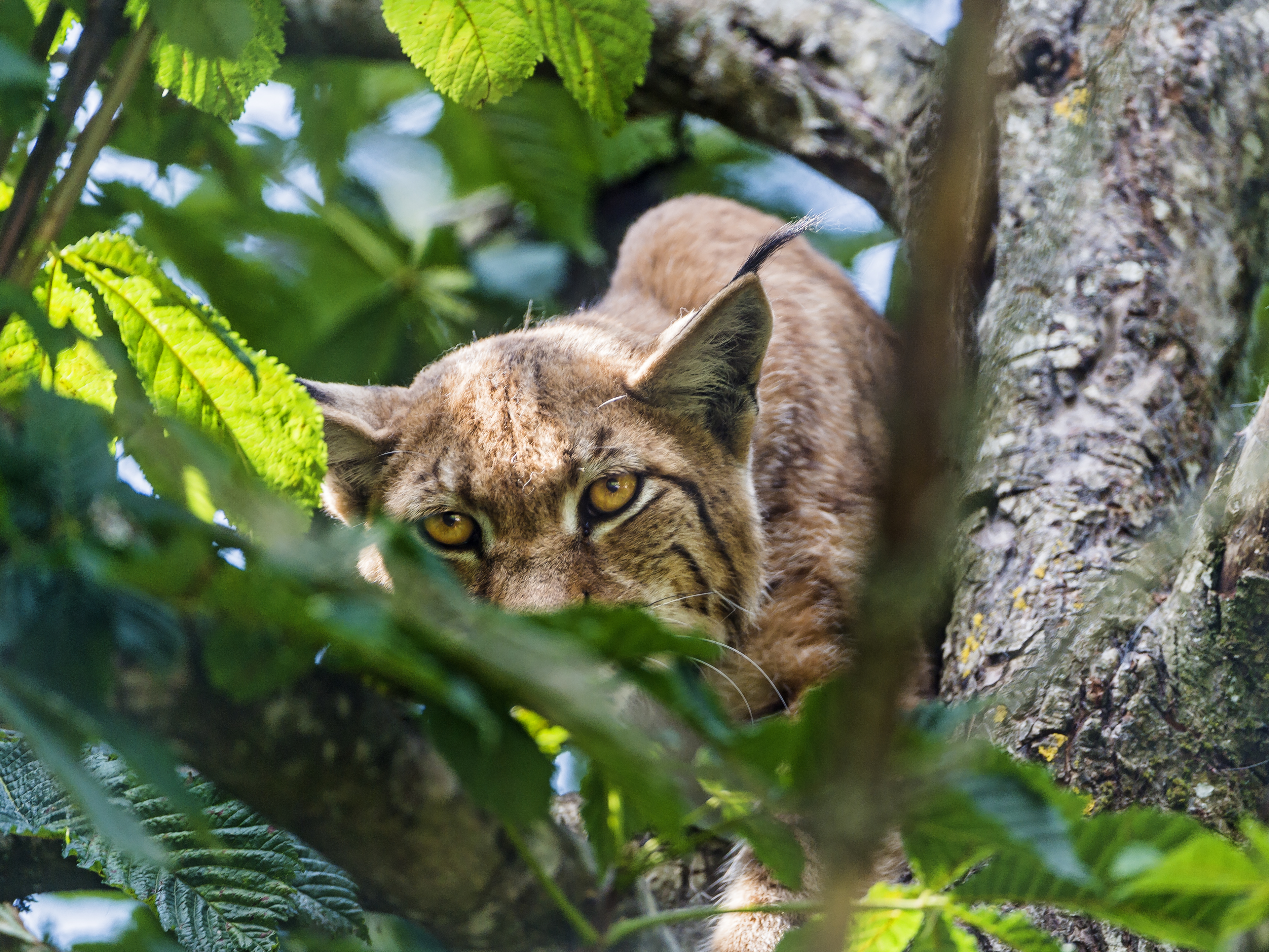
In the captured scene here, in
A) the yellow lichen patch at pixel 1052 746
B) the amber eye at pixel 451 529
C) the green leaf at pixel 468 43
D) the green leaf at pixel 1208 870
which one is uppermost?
the green leaf at pixel 468 43

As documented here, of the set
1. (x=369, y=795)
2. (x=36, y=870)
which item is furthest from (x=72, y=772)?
(x=36, y=870)


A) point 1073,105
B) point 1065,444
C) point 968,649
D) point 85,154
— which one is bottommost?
point 968,649

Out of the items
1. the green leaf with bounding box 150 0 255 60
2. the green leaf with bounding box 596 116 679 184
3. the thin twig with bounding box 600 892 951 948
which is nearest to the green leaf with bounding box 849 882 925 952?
the thin twig with bounding box 600 892 951 948

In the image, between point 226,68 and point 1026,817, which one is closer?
point 1026,817

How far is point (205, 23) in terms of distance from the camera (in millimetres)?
1454

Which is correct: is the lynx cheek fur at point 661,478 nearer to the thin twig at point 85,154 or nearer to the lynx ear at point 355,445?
the lynx ear at point 355,445

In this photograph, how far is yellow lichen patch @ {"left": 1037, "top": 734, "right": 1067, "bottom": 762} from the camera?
204 cm

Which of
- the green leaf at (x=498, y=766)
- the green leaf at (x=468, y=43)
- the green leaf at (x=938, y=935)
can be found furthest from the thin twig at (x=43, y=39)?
the green leaf at (x=938, y=935)

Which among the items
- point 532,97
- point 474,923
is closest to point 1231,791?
point 474,923

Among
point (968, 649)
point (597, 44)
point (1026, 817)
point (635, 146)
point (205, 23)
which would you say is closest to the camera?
point (1026, 817)

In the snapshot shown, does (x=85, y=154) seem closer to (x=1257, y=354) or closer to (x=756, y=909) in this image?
(x=756, y=909)

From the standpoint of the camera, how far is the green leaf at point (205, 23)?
143cm

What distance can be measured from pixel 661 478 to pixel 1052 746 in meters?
1.39

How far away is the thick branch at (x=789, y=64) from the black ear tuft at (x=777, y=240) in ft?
3.04
